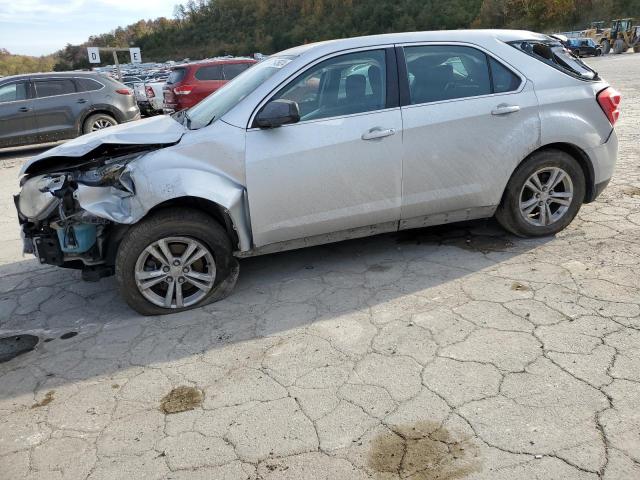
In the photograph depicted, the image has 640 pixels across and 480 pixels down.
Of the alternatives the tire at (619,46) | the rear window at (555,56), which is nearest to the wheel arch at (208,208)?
the rear window at (555,56)

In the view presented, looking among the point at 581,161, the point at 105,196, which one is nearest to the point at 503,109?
the point at 581,161

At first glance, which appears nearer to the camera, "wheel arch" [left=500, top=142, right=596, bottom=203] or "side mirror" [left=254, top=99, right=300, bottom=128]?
"side mirror" [left=254, top=99, right=300, bottom=128]

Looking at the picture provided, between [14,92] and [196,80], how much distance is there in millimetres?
3884

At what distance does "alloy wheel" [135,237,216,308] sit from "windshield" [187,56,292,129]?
0.93 metres

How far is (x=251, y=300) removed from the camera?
3.90 metres

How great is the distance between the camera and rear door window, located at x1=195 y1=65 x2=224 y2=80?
1273cm

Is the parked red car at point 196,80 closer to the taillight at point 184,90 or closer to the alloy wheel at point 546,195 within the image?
the taillight at point 184,90

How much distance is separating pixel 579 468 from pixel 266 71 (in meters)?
3.29

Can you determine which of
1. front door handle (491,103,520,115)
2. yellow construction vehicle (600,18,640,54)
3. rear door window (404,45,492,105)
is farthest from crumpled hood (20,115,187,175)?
yellow construction vehicle (600,18,640,54)

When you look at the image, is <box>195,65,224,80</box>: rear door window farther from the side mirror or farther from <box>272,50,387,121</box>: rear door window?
the side mirror

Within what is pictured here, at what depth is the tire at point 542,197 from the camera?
14.0 ft

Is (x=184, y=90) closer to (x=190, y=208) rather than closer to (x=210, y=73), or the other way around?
(x=210, y=73)

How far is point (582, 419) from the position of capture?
245cm

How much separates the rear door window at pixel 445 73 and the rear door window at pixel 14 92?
31.9 ft
